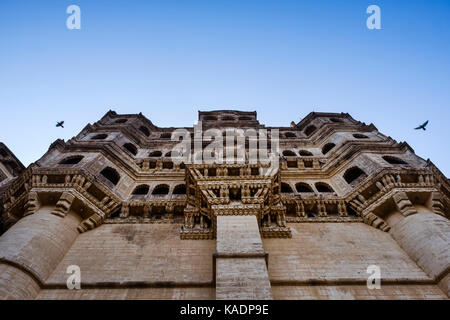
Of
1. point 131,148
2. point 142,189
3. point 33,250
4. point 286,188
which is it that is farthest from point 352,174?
point 33,250

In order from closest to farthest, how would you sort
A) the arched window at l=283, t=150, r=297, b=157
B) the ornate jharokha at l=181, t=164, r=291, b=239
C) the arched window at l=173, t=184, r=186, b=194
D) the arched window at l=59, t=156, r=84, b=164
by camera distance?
1. the ornate jharokha at l=181, t=164, r=291, b=239
2. the arched window at l=59, t=156, r=84, b=164
3. the arched window at l=173, t=184, r=186, b=194
4. the arched window at l=283, t=150, r=297, b=157

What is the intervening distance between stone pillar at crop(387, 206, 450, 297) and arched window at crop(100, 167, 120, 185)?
13.5m

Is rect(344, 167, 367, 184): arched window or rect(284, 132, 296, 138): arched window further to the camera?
rect(284, 132, 296, 138): arched window

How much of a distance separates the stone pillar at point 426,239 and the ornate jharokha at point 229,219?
4cm

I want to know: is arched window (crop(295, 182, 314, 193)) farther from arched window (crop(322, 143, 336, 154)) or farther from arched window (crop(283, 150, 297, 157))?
arched window (crop(322, 143, 336, 154))

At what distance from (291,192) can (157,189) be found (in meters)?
7.26

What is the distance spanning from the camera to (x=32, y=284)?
33.1ft

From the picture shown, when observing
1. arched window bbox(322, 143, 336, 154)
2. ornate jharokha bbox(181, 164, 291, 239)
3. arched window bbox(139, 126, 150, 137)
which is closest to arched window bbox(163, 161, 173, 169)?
ornate jharokha bbox(181, 164, 291, 239)

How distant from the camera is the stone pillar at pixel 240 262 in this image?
8383mm

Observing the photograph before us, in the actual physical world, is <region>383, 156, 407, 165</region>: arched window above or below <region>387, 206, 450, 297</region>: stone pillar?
above

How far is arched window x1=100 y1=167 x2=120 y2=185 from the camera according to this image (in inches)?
666

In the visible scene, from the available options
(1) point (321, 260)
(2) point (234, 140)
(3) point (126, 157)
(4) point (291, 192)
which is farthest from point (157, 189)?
(1) point (321, 260)

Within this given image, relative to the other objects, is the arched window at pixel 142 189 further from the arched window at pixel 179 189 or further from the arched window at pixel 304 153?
the arched window at pixel 304 153

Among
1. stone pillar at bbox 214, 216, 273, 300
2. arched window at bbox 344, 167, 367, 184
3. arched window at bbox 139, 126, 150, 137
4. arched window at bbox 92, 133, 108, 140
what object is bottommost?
stone pillar at bbox 214, 216, 273, 300
